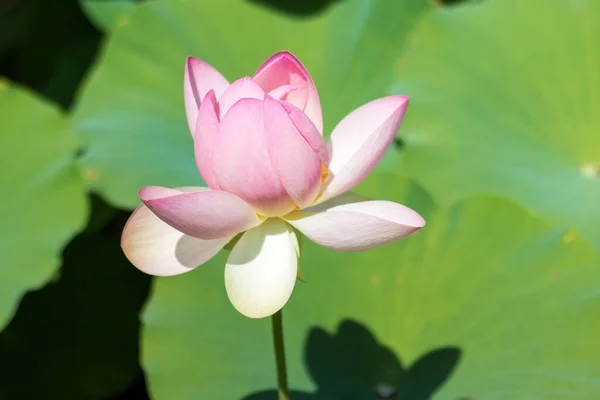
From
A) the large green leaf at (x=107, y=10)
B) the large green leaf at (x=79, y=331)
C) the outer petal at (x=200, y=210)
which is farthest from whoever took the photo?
the large green leaf at (x=107, y=10)

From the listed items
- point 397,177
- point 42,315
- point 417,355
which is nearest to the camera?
point 417,355

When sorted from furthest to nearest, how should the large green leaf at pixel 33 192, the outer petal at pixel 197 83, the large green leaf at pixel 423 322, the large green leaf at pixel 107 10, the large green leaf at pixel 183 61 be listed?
the large green leaf at pixel 107 10 < the large green leaf at pixel 183 61 < the large green leaf at pixel 33 192 < the large green leaf at pixel 423 322 < the outer petal at pixel 197 83

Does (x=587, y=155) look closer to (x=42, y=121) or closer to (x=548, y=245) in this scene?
(x=548, y=245)

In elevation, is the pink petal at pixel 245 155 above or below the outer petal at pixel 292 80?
below

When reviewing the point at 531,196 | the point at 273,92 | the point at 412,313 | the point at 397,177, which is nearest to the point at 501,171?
the point at 531,196

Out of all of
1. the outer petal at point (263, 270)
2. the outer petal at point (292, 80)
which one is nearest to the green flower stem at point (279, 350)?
the outer petal at point (263, 270)

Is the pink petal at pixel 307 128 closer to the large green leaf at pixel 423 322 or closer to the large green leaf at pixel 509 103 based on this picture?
the large green leaf at pixel 423 322

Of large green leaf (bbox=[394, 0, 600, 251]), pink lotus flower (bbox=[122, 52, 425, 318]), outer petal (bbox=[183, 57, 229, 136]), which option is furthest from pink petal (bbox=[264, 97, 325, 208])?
large green leaf (bbox=[394, 0, 600, 251])
